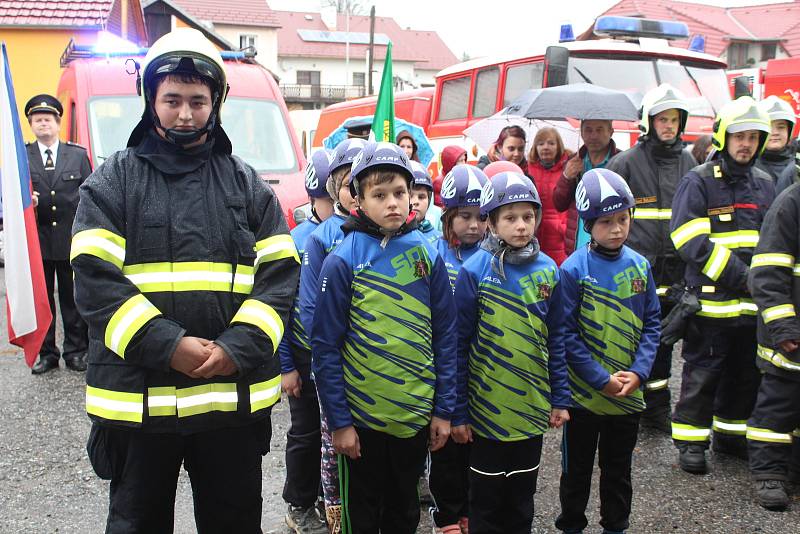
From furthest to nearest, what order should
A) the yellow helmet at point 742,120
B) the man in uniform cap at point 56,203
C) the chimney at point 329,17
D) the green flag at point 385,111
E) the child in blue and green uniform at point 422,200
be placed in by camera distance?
the chimney at point 329,17 → the man in uniform cap at point 56,203 → the green flag at point 385,111 → the yellow helmet at point 742,120 → the child in blue and green uniform at point 422,200

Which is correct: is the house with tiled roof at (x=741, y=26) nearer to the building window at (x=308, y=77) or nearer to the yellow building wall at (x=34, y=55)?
the yellow building wall at (x=34, y=55)

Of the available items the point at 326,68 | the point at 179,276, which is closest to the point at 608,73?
the point at 179,276

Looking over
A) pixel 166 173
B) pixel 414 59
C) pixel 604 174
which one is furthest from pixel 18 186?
pixel 414 59

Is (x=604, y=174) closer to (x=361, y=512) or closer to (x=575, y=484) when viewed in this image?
(x=575, y=484)

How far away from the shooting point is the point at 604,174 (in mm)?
3854

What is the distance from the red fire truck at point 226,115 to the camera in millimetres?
7562

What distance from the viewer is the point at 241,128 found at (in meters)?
8.07

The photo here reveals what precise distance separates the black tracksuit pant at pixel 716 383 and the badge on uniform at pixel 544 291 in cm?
195

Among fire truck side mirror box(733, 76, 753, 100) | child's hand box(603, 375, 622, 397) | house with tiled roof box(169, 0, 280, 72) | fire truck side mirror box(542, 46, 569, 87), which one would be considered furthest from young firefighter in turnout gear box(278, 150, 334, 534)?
house with tiled roof box(169, 0, 280, 72)

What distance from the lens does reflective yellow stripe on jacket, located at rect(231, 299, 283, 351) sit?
102 inches

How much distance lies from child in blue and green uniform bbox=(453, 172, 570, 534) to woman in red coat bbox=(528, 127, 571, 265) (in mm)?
3300

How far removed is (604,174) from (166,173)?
216 centimetres

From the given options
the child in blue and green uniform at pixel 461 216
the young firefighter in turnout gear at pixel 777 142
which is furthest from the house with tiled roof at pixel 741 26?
the child in blue and green uniform at pixel 461 216

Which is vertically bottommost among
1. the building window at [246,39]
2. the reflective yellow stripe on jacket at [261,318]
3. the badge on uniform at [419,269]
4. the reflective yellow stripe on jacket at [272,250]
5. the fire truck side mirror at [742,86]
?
the reflective yellow stripe on jacket at [261,318]
